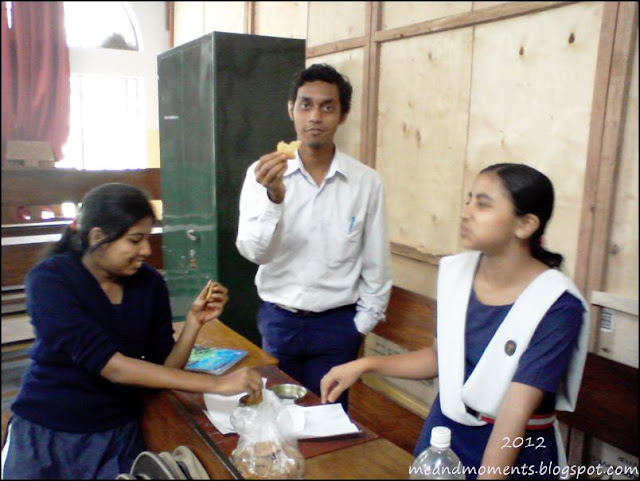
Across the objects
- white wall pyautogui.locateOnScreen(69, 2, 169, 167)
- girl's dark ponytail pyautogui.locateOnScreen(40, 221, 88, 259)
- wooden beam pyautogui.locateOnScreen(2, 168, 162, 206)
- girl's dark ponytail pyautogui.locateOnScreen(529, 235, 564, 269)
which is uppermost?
white wall pyautogui.locateOnScreen(69, 2, 169, 167)

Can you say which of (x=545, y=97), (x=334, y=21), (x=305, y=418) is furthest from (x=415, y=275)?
(x=334, y=21)

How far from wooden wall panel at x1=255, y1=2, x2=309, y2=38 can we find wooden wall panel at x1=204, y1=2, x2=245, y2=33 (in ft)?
0.12

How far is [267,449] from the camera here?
1008 millimetres

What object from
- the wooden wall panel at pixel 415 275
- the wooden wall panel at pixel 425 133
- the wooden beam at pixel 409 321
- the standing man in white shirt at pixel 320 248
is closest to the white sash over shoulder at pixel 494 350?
the standing man in white shirt at pixel 320 248

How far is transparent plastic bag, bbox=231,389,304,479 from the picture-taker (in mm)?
979

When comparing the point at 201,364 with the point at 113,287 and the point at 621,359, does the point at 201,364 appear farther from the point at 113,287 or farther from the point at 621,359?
the point at 621,359

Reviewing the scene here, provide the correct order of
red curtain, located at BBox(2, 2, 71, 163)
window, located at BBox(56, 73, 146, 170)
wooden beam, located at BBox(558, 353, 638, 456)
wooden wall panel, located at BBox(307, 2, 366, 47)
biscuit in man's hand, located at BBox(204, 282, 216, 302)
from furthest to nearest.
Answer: wooden beam, located at BBox(558, 353, 638, 456) < biscuit in man's hand, located at BBox(204, 282, 216, 302) < wooden wall panel, located at BBox(307, 2, 366, 47) < window, located at BBox(56, 73, 146, 170) < red curtain, located at BBox(2, 2, 71, 163)

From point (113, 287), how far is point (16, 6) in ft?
2.23

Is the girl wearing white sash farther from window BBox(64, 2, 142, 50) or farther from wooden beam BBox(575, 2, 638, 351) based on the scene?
window BBox(64, 2, 142, 50)

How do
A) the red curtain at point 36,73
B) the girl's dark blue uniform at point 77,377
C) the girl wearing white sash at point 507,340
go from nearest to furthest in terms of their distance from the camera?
the red curtain at point 36,73
the girl's dark blue uniform at point 77,377
the girl wearing white sash at point 507,340

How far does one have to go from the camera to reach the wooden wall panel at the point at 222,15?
3.18 feet

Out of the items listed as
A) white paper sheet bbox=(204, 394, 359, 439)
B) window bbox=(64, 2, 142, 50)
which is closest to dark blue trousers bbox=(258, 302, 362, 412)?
white paper sheet bbox=(204, 394, 359, 439)

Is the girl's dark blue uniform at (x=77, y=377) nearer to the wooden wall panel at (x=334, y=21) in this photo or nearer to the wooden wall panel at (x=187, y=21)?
the wooden wall panel at (x=187, y=21)

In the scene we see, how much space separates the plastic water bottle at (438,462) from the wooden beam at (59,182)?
28.5 inches
